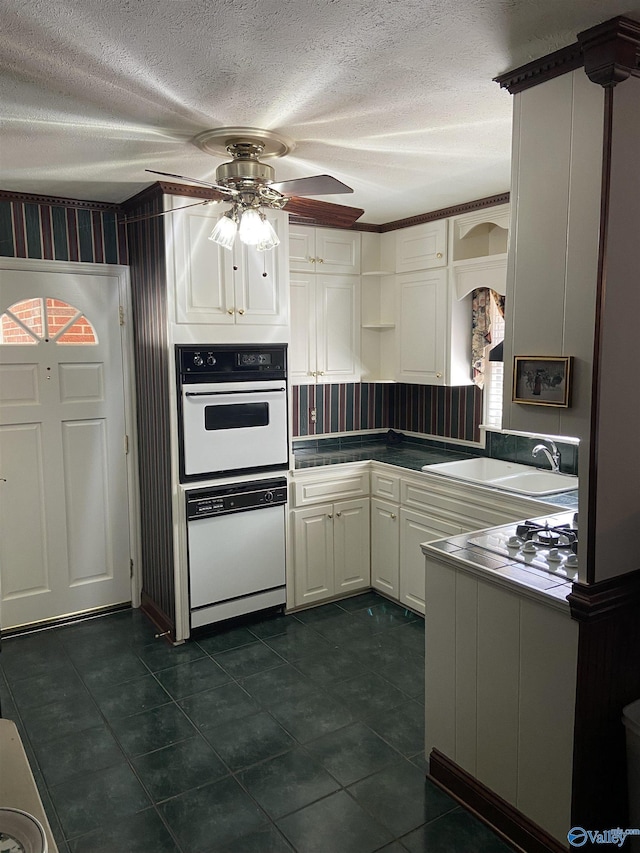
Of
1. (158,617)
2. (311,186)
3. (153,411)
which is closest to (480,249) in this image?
(311,186)

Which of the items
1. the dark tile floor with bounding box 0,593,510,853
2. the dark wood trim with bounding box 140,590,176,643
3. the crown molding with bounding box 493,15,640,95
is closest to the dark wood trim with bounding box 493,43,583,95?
the crown molding with bounding box 493,15,640,95

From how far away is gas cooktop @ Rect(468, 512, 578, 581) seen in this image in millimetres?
2223

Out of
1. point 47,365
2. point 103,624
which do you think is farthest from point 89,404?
point 103,624

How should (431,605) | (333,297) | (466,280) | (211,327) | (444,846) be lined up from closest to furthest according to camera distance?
(444,846), (431,605), (211,327), (466,280), (333,297)

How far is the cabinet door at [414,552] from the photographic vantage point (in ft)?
12.5

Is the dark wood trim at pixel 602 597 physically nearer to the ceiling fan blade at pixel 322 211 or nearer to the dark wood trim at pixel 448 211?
the dark wood trim at pixel 448 211

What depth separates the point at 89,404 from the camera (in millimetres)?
3898

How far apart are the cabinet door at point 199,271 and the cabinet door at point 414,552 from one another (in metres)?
1.57

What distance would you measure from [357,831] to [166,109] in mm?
2591

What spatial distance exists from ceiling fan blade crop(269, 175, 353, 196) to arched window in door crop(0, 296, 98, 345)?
1753 mm

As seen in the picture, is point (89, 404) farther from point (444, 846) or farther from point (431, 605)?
point (444, 846)

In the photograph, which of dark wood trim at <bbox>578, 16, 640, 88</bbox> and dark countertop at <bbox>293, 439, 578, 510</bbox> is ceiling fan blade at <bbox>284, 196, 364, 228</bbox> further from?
dark wood trim at <bbox>578, 16, 640, 88</bbox>

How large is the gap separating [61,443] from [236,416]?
3.45ft

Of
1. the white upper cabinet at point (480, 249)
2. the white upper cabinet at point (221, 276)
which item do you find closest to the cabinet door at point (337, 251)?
the white upper cabinet at point (221, 276)
